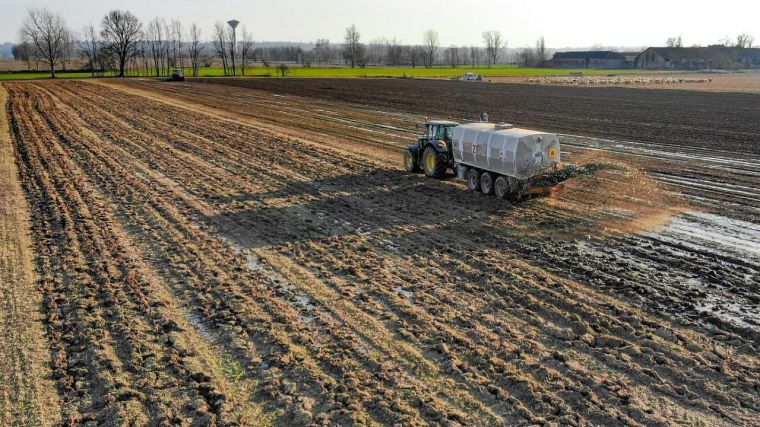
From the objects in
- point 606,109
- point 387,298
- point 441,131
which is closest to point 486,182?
point 441,131

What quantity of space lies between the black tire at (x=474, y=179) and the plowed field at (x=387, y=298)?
712 millimetres

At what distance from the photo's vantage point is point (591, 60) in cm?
14650

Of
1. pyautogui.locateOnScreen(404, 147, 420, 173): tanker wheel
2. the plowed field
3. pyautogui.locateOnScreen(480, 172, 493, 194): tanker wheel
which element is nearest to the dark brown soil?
the plowed field

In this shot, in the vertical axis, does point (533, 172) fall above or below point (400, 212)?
above

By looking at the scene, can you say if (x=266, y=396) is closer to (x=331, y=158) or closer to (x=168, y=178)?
(x=168, y=178)

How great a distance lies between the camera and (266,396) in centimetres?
729

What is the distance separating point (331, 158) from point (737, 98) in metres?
41.3

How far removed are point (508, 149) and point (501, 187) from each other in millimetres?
1249

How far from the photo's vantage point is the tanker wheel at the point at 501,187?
51.5 feet

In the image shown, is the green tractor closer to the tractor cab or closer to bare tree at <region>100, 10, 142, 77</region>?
the tractor cab

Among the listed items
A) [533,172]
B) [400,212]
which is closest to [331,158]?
[400,212]

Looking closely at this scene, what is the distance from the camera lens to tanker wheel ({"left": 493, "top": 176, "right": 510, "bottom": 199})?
15.7 m

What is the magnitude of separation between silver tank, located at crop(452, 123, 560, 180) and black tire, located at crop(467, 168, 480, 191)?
0.97 ft

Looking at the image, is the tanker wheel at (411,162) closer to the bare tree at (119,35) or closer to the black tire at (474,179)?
the black tire at (474,179)
